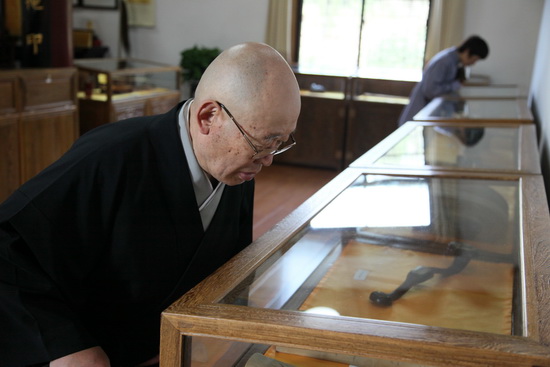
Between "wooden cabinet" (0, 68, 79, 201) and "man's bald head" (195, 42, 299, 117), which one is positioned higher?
"man's bald head" (195, 42, 299, 117)

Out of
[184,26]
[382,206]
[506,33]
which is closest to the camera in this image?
[382,206]

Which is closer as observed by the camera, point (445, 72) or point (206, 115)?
point (206, 115)

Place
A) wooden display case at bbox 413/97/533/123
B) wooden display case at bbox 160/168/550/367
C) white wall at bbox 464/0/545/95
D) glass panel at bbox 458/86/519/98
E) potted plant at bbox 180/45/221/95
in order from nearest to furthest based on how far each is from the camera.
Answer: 1. wooden display case at bbox 160/168/550/367
2. wooden display case at bbox 413/97/533/123
3. glass panel at bbox 458/86/519/98
4. white wall at bbox 464/0/545/95
5. potted plant at bbox 180/45/221/95

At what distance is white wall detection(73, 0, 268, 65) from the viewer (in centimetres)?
791

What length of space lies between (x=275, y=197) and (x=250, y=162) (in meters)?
4.58

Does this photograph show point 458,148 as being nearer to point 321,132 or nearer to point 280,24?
point 321,132

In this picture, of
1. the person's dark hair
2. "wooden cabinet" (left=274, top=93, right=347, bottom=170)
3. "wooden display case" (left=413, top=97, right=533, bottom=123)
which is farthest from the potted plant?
"wooden display case" (left=413, top=97, right=533, bottom=123)

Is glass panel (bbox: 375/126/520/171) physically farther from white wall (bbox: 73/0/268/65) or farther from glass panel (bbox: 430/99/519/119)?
white wall (bbox: 73/0/268/65)

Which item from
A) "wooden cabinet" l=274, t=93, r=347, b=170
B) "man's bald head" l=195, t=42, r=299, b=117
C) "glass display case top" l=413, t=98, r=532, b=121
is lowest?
"wooden cabinet" l=274, t=93, r=347, b=170

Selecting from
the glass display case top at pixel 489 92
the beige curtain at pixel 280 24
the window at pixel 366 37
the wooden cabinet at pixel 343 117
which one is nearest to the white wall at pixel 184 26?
the beige curtain at pixel 280 24

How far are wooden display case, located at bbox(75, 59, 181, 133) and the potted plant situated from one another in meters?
0.75

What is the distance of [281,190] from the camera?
6250 millimetres

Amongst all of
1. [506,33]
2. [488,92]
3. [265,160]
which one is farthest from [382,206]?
[506,33]

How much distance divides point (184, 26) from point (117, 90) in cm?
242
